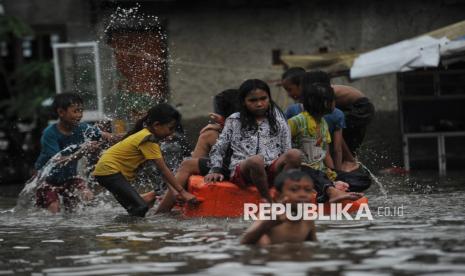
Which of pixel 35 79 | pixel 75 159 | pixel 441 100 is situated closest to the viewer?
pixel 75 159

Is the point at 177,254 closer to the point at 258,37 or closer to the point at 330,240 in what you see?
the point at 330,240

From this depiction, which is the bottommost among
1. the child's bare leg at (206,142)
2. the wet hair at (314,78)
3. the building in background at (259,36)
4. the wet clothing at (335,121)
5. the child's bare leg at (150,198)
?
the child's bare leg at (150,198)

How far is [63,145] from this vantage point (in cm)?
1145

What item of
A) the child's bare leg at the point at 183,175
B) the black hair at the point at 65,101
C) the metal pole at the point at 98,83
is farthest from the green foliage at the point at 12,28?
the child's bare leg at the point at 183,175

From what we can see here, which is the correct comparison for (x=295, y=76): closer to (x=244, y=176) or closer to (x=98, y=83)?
(x=244, y=176)

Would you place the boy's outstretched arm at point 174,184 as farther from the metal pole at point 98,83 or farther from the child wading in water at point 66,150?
the metal pole at point 98,83

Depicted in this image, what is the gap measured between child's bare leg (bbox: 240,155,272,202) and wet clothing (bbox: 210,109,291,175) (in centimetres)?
33

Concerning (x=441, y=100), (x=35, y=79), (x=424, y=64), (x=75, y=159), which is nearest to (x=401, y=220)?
(x=75, y=159)

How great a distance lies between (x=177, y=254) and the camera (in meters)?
7.30

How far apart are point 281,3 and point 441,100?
3.21 meters

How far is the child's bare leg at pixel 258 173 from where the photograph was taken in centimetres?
928

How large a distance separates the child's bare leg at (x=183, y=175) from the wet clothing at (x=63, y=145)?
1.40 m

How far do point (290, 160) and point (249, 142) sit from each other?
681 mm

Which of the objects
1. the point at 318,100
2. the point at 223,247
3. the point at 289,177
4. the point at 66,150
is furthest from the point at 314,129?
the point at 66,150
